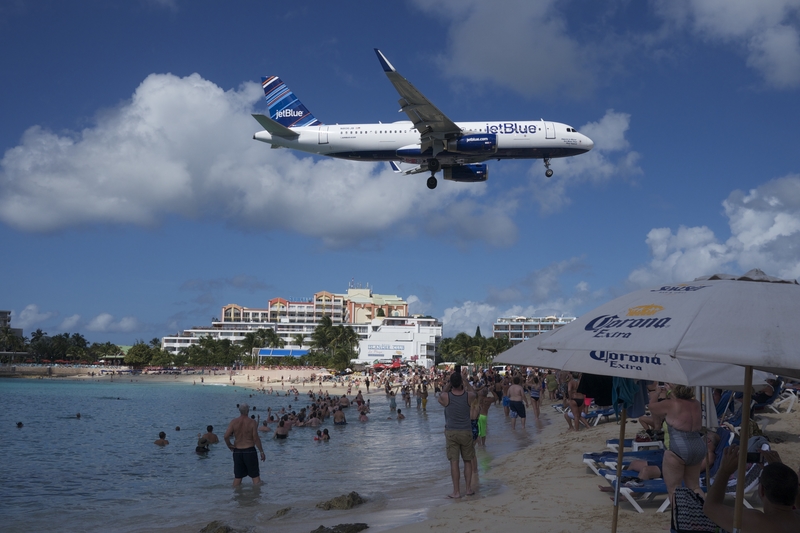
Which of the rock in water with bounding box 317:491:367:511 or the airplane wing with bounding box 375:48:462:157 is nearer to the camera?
the rock in water with bounding box 317:491:367:511

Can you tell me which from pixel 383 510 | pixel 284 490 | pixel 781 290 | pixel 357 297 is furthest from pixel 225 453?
pixel 357 297

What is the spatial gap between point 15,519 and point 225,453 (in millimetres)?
7695

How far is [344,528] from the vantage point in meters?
7.12

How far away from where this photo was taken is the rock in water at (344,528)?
703cm

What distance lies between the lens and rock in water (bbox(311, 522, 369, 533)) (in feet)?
23.1

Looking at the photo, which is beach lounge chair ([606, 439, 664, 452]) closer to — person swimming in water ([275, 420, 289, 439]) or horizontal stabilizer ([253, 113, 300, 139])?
person swimming in water ([275, 420, 289, 439])

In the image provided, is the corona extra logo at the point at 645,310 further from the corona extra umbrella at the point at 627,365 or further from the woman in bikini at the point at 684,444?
the woman in bikini at the point at 684,444

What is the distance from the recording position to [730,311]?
3.29m

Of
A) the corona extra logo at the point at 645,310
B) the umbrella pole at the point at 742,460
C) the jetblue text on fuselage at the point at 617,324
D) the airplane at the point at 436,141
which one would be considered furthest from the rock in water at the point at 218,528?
the airplane at the point at 436,141

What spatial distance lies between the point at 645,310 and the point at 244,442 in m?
7.49

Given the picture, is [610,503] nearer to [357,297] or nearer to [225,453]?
[225,453]

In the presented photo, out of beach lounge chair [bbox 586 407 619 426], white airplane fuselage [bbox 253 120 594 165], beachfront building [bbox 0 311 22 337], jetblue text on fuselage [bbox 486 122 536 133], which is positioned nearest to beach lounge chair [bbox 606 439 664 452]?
beach lounge chair [bbox 586 407 619 426]

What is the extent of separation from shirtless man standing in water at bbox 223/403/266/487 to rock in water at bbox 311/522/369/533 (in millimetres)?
2775

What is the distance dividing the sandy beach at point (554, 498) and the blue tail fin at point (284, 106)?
21.0 m
